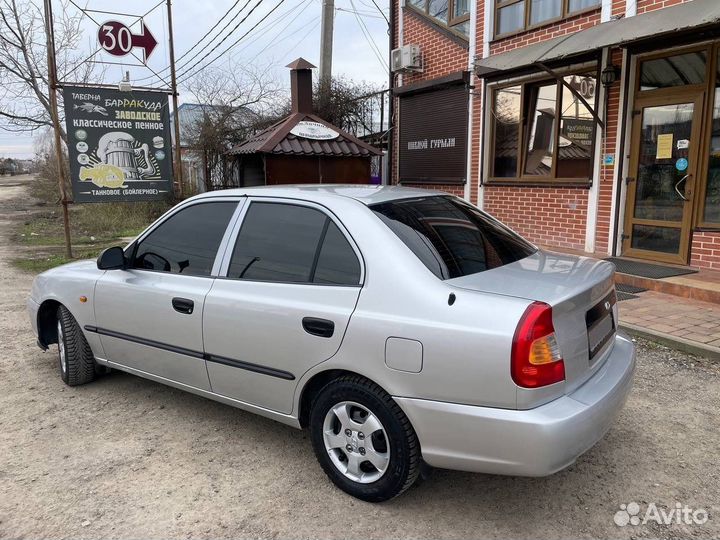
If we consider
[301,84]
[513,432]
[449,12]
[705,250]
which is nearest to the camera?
[513,432]

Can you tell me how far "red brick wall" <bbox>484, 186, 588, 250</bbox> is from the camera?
8414 millimetres

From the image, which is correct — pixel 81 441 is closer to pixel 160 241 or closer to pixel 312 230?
pixel 160 241

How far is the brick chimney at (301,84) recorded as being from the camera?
1095cm

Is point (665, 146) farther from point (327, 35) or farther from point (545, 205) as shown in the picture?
point (327, 35)

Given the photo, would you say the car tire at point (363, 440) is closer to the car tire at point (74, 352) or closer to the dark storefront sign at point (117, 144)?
the car tire at point (74, 352)

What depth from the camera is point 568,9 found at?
825cm

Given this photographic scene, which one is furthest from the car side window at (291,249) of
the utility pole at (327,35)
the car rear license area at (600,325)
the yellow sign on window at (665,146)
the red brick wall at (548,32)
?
the utility pole at (327,35)

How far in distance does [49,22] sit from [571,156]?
921cm

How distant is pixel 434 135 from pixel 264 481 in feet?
29.7

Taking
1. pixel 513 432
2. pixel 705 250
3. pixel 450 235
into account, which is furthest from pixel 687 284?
pixel 513 432

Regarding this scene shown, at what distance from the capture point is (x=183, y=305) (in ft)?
11.2

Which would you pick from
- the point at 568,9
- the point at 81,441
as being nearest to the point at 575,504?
the point at 81,441

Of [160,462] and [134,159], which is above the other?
[134,159]

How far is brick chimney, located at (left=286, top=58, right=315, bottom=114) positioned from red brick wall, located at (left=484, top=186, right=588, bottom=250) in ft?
13.5
